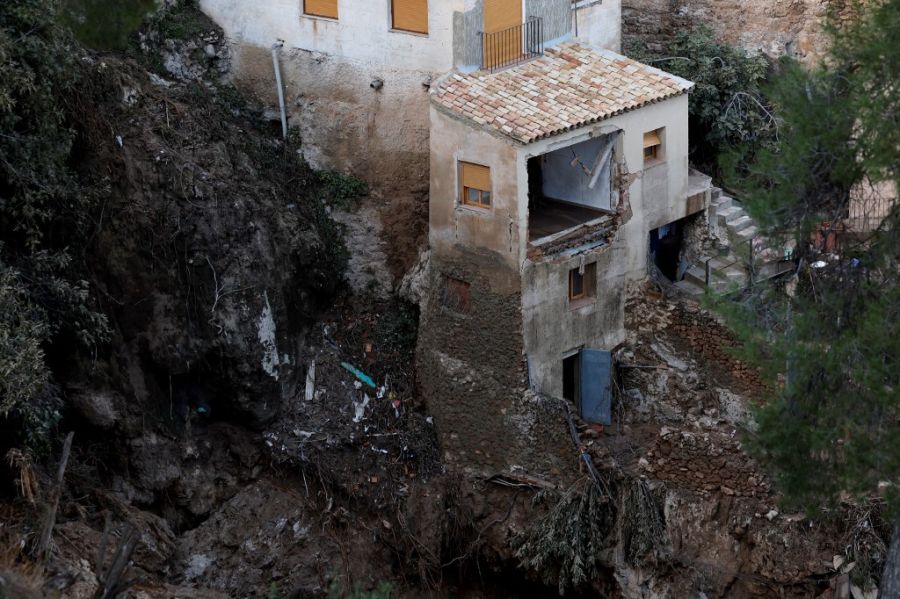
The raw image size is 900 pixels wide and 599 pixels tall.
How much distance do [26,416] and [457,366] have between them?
26.3 feet

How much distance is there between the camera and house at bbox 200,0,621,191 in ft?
74.9

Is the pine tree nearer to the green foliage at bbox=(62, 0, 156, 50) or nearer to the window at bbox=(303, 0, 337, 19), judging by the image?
the window at bbox=(303, 0, 337, 19)

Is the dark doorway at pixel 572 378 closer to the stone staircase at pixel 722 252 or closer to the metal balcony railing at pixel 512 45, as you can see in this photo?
the stone staircase at pixel 722 252

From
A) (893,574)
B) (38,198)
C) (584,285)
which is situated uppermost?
(38,198)

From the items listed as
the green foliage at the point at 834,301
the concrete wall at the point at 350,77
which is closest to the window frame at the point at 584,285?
the concrete wall at the point at 350,77

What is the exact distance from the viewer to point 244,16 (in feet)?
81.4

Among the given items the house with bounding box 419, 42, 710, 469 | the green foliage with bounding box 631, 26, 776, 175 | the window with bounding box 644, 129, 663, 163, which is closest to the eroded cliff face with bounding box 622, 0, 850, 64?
the green foliage with bounding box 631, 26, 776, 175

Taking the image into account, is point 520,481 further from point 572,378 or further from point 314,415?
point 314,415

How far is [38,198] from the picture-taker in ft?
64.1

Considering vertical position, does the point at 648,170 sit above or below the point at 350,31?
below

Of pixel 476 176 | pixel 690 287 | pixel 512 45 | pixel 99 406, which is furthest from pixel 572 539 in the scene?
pixel 512 45

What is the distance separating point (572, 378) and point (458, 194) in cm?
393

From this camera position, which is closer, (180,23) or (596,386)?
(596,386)

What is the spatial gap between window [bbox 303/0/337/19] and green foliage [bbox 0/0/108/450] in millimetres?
4789
